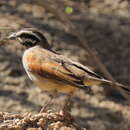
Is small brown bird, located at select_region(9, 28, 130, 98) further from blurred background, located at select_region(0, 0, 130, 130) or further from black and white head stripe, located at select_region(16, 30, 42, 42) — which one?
blurred background, located at select_region(0, 0, 130, 130)

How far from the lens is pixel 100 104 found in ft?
32.0

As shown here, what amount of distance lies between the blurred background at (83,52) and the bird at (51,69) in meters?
1.59

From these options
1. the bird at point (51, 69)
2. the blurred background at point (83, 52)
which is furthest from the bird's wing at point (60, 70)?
the blurred background at point (83, 52)

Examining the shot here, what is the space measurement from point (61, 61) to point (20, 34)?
0.73 metres

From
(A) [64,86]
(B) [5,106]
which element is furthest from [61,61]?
(B) [5,106]

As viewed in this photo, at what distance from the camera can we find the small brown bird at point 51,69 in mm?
6172

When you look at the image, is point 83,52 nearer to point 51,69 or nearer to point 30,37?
point 30,37

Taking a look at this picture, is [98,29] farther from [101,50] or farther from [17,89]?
[17,89]

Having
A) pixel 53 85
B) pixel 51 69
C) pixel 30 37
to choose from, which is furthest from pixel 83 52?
pixel 53 85

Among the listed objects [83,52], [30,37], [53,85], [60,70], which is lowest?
[83,52]

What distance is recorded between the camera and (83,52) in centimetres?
1062

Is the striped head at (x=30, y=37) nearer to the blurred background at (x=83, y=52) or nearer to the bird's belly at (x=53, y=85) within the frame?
the bird's belly at (x=53, y=85)

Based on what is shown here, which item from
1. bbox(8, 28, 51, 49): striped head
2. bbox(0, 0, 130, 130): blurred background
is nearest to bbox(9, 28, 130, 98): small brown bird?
bbox(8, 28, 51, 49): striped head

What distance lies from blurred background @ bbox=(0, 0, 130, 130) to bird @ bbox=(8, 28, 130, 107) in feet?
5.21
